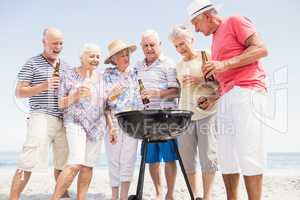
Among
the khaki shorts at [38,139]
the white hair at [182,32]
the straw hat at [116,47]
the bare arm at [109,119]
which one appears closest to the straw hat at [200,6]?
the white hair at [182,32]

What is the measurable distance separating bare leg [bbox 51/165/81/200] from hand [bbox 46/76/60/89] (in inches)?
33.8

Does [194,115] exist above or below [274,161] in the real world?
above

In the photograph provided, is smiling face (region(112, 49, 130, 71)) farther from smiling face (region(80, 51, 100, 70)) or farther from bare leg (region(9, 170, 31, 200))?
bare leg (region(9, 170, 31, 200))

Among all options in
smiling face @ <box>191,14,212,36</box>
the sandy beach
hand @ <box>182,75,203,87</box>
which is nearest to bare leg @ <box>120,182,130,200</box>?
the sandy beach

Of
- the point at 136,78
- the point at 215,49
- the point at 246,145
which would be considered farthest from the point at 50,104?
the point at 246,145

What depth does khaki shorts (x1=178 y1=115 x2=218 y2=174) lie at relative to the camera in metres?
3.53

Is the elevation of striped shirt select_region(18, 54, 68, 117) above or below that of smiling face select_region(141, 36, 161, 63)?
below

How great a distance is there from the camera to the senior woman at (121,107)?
3644mm

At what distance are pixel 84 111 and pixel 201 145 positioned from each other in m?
1.34

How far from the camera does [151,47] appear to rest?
381 centimetres

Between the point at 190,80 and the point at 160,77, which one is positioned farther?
the point at 160,77

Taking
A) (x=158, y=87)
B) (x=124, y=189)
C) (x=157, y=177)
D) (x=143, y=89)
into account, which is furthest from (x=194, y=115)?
(x=124, y=189)

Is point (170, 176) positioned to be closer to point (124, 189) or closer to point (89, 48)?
point (124, 189)

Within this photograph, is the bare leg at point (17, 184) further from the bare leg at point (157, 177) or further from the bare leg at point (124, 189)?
the bare leg at point (157, 177)
